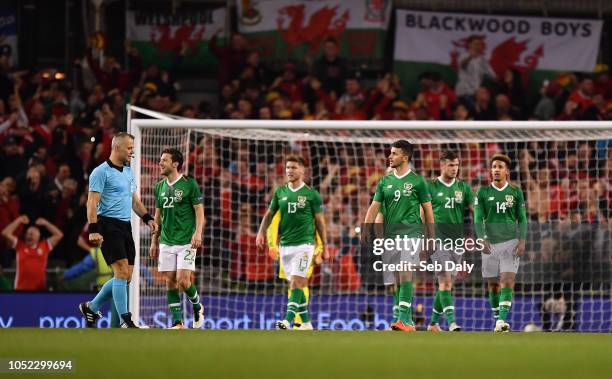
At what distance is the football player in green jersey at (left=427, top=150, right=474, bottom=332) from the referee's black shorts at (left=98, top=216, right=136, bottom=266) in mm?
2844

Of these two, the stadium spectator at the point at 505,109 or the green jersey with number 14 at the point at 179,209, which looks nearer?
the green jersey with number 14 at the point at 179,209

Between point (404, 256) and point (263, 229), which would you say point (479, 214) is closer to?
point (404, 256)

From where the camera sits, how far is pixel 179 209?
12.6m

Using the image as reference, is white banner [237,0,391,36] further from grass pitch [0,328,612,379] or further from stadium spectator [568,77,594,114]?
grass pitch [0,328,612,379]

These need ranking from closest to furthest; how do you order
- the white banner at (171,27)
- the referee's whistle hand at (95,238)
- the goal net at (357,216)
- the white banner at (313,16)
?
the referee's whistle hand at (95,238) → the goal net at (357,216) → the white banner at (313,16) → the white banner at (171,27)

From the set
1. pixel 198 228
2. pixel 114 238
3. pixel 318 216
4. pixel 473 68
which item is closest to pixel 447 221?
pixel 318 216

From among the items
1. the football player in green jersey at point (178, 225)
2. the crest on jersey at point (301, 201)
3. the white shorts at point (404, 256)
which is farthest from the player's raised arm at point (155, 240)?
the white shorts at point (404, 256)

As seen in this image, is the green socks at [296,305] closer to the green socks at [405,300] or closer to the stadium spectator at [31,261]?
the green socks at [405,300]

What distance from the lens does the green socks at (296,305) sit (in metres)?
12.6

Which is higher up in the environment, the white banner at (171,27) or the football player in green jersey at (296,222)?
the white banner at (171,27)

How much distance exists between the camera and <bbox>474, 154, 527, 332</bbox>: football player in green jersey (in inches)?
492

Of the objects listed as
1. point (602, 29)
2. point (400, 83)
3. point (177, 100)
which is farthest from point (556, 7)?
point (177, 100)

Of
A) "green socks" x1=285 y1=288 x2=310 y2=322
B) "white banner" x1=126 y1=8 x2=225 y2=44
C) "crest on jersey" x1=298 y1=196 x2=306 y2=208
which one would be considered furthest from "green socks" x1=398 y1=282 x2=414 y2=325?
"white banner" x1=126 y1=8 x2=225 y2=44

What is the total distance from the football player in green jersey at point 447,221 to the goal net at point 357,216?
1.31 feet
